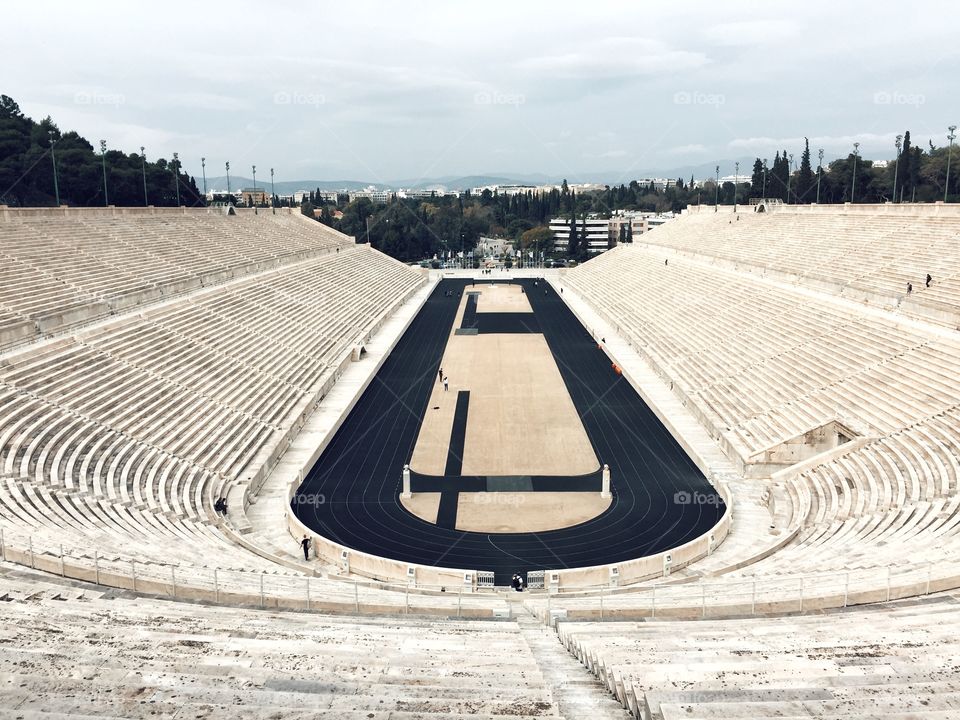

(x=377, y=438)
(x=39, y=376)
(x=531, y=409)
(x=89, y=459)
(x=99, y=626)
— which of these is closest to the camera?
(x=99, y=626)

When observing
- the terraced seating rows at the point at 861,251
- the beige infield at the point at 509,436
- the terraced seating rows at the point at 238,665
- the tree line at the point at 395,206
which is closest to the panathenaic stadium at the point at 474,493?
the terraced seating rows at the point at 238,665

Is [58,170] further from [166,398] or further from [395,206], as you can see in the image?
[395,206]

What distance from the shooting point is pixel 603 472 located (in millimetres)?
18875

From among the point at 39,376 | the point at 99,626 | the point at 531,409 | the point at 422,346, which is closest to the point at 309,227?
the point at 422,346

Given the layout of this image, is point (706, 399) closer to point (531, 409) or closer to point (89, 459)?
point (531, 409)

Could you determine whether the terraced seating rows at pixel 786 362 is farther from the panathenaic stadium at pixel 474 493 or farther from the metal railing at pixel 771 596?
the metal railing at pixel 771 596

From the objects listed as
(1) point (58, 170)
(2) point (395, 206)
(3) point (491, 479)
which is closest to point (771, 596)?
(3) point (491, 479)

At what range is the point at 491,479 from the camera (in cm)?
1970

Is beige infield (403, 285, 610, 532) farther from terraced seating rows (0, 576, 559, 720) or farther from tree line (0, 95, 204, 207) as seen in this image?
tree line (0, 95, 204, 207)

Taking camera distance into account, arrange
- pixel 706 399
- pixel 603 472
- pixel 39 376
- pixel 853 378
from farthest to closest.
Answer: pixel 706 399 < pixel 853 378 < pixel 603 472 < pixel 39 376

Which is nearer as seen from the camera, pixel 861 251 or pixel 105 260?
pixel 105 260

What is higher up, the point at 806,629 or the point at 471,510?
the point at 806,629

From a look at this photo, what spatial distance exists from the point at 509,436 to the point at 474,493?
482 centimetres

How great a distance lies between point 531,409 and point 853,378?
34.3 ft
